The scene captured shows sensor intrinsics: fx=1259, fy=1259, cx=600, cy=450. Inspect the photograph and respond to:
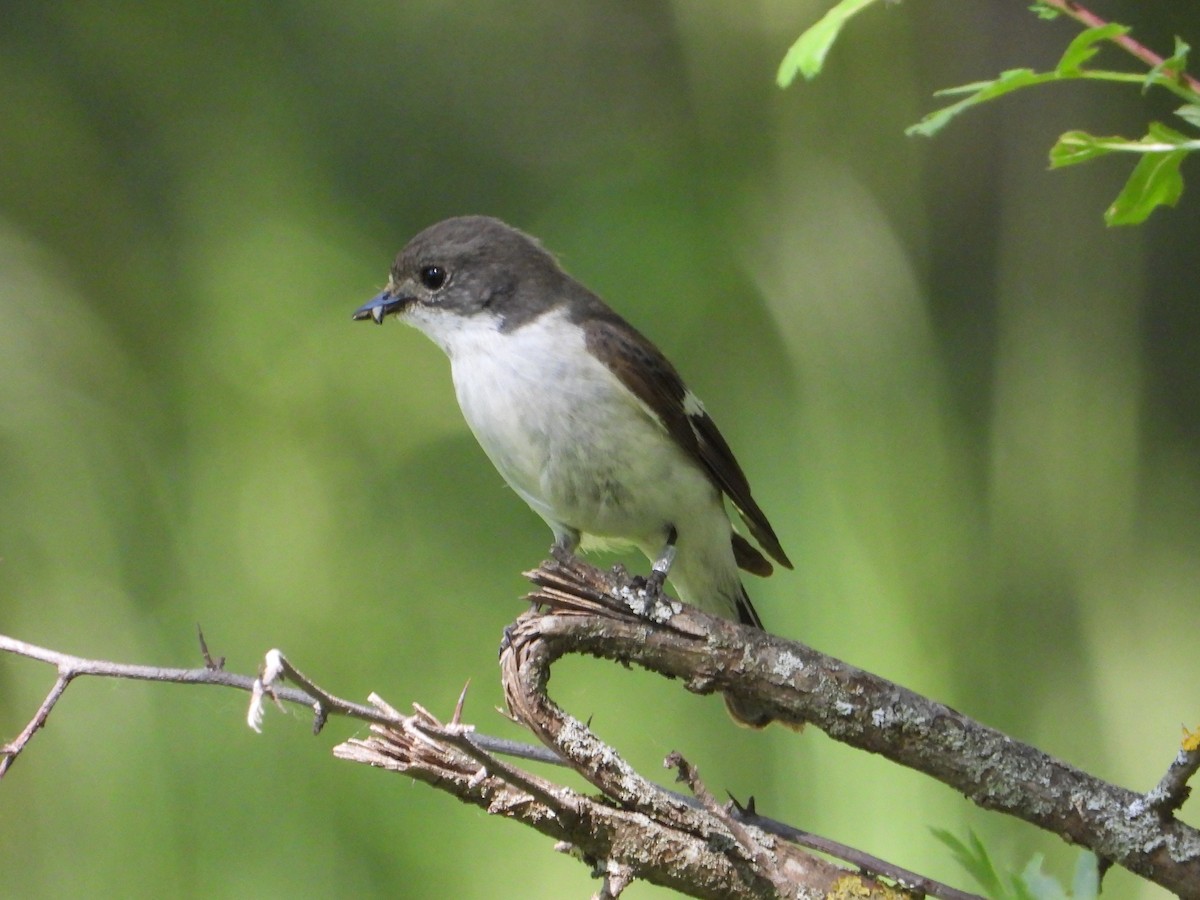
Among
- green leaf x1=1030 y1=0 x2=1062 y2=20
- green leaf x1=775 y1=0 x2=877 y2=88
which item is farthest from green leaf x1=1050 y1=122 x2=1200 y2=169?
green leaf x1=775 y1=0 x2=877 y2=88

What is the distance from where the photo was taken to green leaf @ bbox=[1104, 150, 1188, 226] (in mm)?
1104

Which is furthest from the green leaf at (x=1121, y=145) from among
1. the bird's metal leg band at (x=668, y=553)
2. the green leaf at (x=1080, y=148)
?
the bird's metal leg band at (x=668, y=553)

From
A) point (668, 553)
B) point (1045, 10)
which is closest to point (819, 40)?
point (1045, 10)

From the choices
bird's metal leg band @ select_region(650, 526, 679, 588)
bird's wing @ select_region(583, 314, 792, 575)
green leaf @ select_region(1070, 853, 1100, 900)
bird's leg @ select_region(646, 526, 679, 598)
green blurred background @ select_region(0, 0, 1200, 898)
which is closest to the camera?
green leaf @ select_region(1070, 853, 1100, 900)

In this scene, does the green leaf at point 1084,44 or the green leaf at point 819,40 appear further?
the green leaf at point 819,40

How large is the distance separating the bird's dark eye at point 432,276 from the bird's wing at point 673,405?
0.96 ft

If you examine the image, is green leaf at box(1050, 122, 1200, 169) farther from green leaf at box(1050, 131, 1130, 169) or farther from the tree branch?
the tree branch

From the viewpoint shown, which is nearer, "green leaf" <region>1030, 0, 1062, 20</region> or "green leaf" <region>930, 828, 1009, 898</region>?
"green leaf" <region>1030, 0, 1062, 20</region>

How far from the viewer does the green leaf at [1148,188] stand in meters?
1.10

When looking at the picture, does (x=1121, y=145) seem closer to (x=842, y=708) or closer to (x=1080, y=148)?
(x=1080, y=148)

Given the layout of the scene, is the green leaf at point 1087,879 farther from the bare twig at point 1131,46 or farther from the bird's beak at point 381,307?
the bird's beak at point 381,307

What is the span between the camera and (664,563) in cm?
212

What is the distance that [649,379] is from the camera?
2217 mm

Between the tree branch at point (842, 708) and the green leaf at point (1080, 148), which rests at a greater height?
the green leaf at point (1080, 148)
